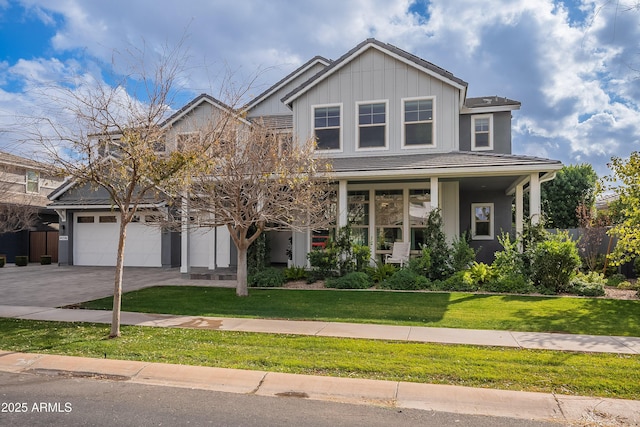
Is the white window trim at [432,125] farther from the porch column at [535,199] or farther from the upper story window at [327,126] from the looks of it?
the porch column at [535,199]

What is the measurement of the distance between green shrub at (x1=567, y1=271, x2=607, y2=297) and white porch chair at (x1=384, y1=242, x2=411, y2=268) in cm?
456

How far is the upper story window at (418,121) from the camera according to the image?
47.2 feet

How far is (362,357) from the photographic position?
592cm

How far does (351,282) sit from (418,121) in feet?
20.4

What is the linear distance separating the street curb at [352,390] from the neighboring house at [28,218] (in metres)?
18.1

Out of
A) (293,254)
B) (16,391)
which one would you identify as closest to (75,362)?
(16,391)

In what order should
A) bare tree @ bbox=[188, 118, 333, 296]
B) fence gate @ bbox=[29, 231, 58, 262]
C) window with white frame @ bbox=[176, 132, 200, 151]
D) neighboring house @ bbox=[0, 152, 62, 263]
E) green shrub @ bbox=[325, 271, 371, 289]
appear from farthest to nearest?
fence gate @ bbox=[29, 231, 58, 262]
neighboring house @ bbox=[0, 152, 62, 263]
green shrub @ bbox=[325, 271, 371, 289]
bare tree @ bbox=[188, 118, 333, 296]
window with white frame @ bbox=[176, 132, 200, 151]

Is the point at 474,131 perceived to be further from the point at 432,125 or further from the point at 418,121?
the point at 418,121

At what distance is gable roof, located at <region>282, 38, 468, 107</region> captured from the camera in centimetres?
1403

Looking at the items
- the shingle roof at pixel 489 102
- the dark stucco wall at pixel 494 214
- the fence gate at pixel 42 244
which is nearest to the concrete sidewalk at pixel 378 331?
the dark stucco wall at pixel 494 214

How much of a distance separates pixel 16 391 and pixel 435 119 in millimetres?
13039

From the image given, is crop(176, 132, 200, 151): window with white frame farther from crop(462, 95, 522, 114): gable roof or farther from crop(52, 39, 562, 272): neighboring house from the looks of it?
crop(462, 95, 522, 114): gable roof

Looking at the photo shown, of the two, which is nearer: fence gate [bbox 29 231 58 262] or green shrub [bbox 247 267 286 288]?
green shrub [bbox 247 267 286 288]

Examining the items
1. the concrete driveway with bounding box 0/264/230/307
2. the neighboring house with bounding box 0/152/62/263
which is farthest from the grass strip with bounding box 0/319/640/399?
the neighboring house with bounding box 0/152/62/263
